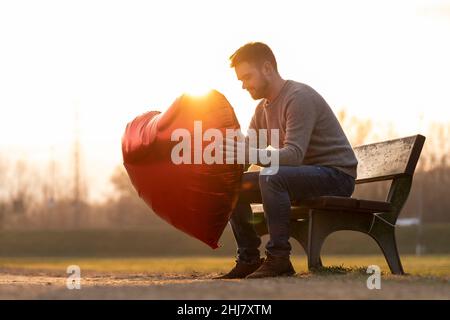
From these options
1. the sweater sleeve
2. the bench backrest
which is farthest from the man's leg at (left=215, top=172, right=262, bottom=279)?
the bench backrest

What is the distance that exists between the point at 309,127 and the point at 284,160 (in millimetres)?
331

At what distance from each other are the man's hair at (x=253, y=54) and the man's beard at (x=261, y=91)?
0.59 feet

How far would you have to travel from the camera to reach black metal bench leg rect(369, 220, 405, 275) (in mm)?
7016

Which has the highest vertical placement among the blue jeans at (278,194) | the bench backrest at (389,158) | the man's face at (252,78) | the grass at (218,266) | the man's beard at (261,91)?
the man's face at (252,78)

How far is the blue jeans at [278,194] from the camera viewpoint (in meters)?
5.87

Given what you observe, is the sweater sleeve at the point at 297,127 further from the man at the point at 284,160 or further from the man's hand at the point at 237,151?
the man's hand at the point at 237,151

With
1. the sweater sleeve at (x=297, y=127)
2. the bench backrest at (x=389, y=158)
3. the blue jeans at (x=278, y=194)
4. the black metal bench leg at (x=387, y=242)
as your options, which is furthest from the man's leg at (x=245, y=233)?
the bench backrest at (x=389, y=158)

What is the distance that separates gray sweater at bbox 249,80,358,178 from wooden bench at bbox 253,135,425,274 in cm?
30

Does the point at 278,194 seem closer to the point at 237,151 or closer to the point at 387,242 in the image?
the point at 237,151

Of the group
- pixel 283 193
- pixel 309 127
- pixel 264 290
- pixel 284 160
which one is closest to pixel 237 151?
pixel 284 160

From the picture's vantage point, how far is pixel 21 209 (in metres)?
65.2

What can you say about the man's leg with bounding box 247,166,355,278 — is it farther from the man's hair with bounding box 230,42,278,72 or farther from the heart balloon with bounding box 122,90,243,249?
the man's hair with bounding box 230,42,278,72

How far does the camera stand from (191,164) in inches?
243
